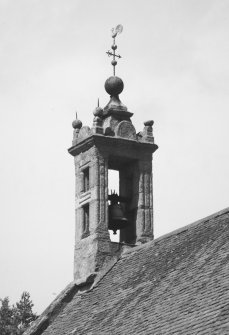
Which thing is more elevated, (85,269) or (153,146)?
(153,146)

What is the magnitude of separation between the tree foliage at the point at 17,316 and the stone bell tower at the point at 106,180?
16.5m

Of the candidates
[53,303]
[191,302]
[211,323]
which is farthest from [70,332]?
[211,323]

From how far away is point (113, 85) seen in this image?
2814 centimetres

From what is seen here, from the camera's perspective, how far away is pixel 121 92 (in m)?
28.3

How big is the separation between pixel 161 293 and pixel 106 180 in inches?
223

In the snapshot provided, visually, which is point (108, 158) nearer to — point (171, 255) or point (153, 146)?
point (153, 146)

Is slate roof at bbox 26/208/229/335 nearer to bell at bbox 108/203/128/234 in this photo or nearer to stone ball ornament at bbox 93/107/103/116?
bell at bbox 108/203/128/234

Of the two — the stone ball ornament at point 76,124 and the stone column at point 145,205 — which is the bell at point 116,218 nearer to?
the stone column at point 145,205

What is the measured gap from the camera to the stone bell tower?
2644 centimetres

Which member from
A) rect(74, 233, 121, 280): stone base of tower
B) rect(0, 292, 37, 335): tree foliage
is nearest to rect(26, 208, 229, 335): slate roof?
rect(74, 233, 121, 280): stone base of tower

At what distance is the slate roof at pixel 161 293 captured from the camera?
19.6 metres

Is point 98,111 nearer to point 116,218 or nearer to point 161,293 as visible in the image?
point 116,218

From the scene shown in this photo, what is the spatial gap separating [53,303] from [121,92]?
558cm

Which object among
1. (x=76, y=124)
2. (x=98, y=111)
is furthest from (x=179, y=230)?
(x=76, y=124)
